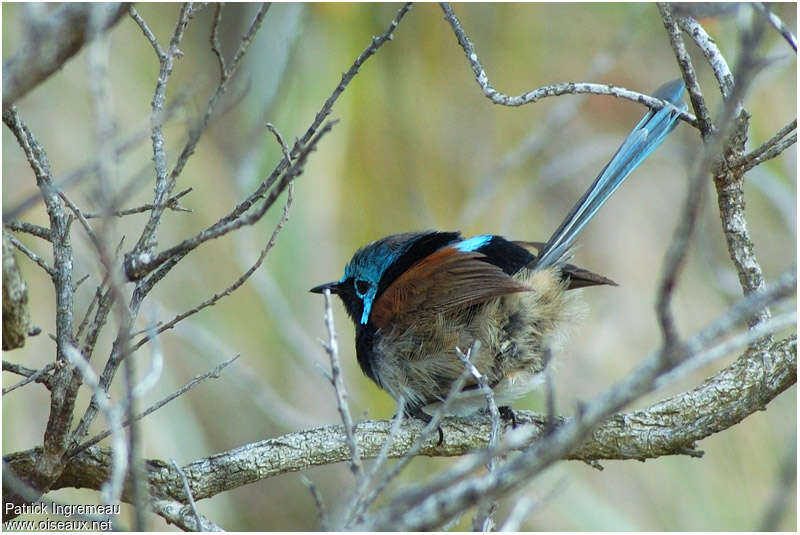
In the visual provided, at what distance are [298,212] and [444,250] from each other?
86.0 inches

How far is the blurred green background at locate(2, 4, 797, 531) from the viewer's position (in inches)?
226

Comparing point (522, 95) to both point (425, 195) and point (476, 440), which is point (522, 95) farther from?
point (425, 195)

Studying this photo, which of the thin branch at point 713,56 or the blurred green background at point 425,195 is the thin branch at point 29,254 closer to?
the thin branch at point 713,56

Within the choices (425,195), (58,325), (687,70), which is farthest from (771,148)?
(425,195)

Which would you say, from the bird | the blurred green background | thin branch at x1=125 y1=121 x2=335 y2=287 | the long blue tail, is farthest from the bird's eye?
thin branch at x1=125 y1=121 x2=335 y2=287

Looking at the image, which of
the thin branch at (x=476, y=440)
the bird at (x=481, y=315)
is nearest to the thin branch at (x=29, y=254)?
the thin branch at (x=476, y=440)

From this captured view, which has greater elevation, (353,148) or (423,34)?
(423,34)

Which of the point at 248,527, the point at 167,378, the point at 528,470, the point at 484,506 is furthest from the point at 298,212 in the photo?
the point at 528,470

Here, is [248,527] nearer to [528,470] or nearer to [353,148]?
[353,148]

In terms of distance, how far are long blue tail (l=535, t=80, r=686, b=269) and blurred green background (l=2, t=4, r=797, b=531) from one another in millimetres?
2246

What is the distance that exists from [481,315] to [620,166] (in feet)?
2.81

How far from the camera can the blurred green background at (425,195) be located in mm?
5746

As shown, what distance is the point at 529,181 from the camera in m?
6.73

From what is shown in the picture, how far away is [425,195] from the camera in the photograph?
6.56m
